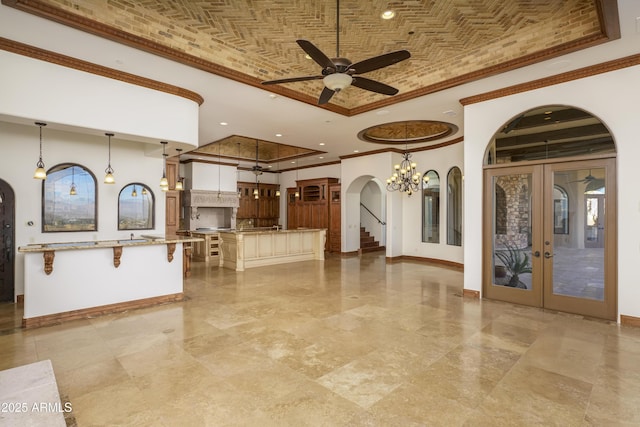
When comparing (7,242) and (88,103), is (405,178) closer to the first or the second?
(88,103)

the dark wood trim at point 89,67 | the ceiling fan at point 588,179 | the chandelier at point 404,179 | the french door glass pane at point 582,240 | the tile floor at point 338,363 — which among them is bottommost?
the tile floor at point 338,363

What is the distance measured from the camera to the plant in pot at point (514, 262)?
5336 millimetres

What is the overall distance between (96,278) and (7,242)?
7.14 feet

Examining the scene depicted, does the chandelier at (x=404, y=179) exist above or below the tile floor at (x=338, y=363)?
above

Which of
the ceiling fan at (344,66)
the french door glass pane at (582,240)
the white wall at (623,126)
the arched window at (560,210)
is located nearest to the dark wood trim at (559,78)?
the white wall at (623,126)

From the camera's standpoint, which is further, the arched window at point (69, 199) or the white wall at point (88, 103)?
the arched window at point (69, 199)

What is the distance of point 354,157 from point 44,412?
33.0 feet

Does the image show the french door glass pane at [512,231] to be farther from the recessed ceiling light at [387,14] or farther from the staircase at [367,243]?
the staircase at [367,243]

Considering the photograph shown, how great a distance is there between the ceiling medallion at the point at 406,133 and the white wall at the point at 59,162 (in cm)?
519

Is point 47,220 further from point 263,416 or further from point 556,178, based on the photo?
point 556,178

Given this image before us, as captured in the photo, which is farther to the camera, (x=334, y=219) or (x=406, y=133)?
(x=334, y=219)

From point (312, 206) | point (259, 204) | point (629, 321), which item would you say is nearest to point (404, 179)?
point (312, 206)

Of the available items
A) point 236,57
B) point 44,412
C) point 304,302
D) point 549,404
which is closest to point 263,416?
point 44,412

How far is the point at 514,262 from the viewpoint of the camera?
5430 millimetres
